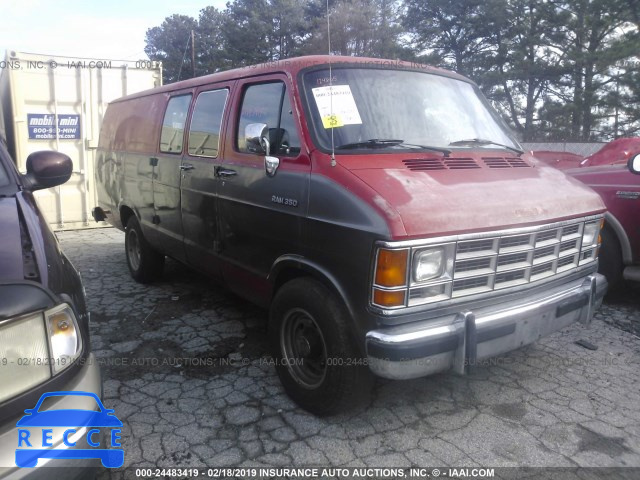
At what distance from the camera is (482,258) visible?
275 cm

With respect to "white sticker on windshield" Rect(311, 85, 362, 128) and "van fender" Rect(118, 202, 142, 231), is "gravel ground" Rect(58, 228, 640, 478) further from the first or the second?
"white sticker on windshield" Rect(311, 85, 362, 128)

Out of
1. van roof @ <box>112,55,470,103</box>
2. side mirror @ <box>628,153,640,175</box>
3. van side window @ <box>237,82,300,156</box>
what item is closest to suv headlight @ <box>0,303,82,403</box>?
van side window @ <box>237,82,300,156</box>

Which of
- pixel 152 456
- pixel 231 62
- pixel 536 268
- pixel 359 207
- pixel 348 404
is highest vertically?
pixel 231 62

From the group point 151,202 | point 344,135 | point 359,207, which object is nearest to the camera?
point 359,207

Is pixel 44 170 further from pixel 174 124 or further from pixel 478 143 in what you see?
pixel 478 143

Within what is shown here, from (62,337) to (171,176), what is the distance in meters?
2.80

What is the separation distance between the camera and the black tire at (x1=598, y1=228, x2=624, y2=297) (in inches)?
191

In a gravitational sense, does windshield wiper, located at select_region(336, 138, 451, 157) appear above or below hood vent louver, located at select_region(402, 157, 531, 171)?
above

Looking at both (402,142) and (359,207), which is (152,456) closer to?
(359,207)

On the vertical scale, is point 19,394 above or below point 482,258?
below

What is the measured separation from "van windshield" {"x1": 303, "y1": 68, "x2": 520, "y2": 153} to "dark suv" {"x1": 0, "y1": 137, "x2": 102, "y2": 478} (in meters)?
1.61

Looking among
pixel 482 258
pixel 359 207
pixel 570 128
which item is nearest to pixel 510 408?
pixel 482 258

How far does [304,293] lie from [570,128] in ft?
81.8

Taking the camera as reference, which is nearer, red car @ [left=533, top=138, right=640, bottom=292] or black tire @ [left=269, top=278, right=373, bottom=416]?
black tire @ [left=269, top=278, right=373, bottom=416]
